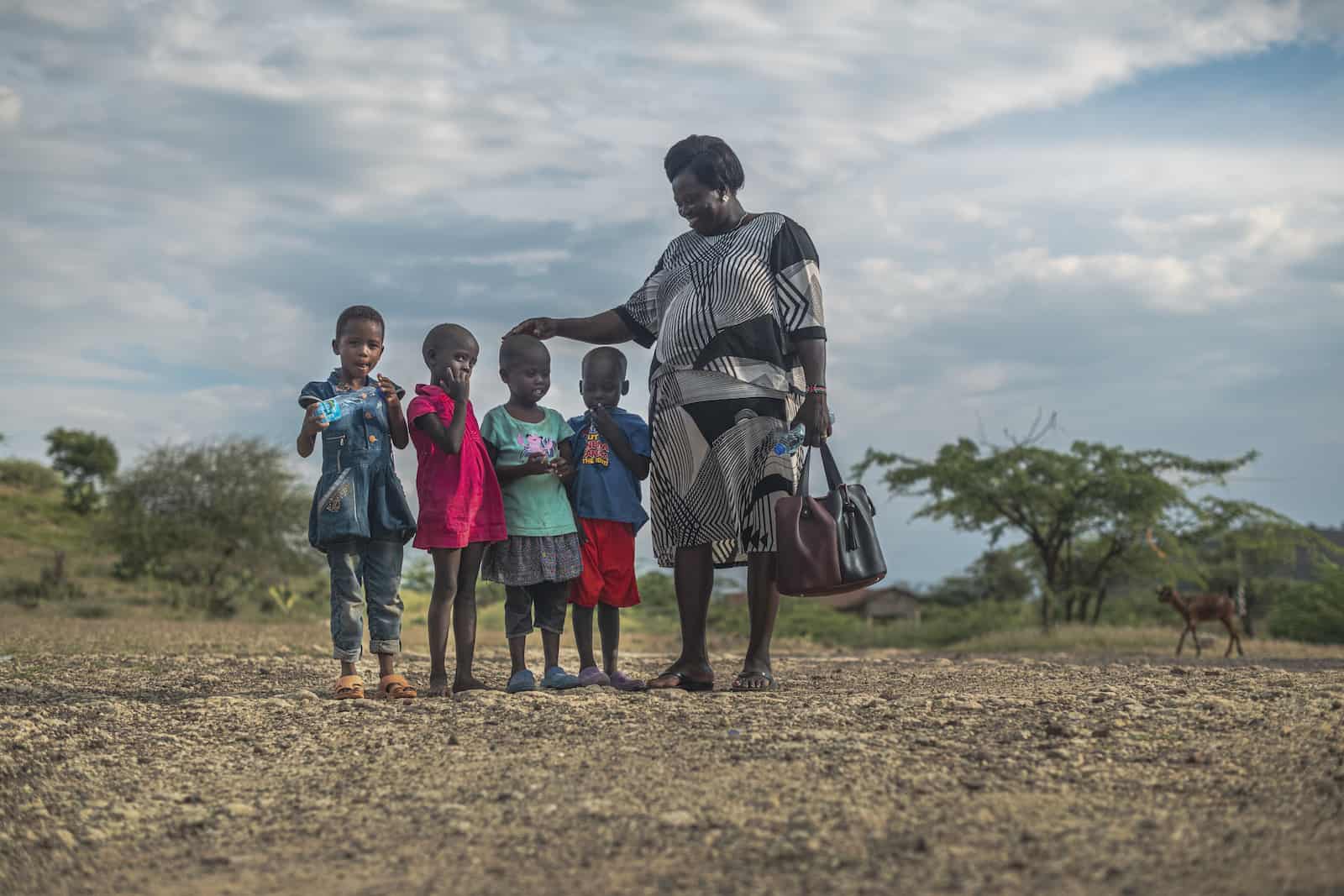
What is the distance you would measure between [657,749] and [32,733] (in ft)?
9.26

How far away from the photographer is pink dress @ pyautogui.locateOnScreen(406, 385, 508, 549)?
5441 millimetres

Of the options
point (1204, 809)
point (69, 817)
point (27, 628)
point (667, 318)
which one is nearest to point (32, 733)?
point (69, 817)

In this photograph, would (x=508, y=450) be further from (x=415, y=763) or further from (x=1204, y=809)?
(x=1204, y=809)

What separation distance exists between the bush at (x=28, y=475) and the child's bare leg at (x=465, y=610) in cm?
3849

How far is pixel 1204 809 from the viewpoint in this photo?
3.31 metres

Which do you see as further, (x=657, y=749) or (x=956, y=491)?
(x=956, y=491)

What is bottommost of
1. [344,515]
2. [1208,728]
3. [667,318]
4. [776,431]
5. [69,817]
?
[69,817]

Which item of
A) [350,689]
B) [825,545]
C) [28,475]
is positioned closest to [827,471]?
[825,545]

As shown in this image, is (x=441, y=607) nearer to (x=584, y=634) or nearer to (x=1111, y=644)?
(x=584, y=634)

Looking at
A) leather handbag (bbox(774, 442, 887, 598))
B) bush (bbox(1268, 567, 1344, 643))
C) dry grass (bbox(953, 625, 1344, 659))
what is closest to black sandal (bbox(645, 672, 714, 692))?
leather handbag (bbox(774, 442, 887, 598))

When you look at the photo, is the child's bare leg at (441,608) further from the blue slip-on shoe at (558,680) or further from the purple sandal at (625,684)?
the purple sandal at (625,684)

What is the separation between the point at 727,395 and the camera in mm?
5344

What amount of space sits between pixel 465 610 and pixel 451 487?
609mm

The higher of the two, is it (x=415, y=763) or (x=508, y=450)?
(x=508, y=450)
